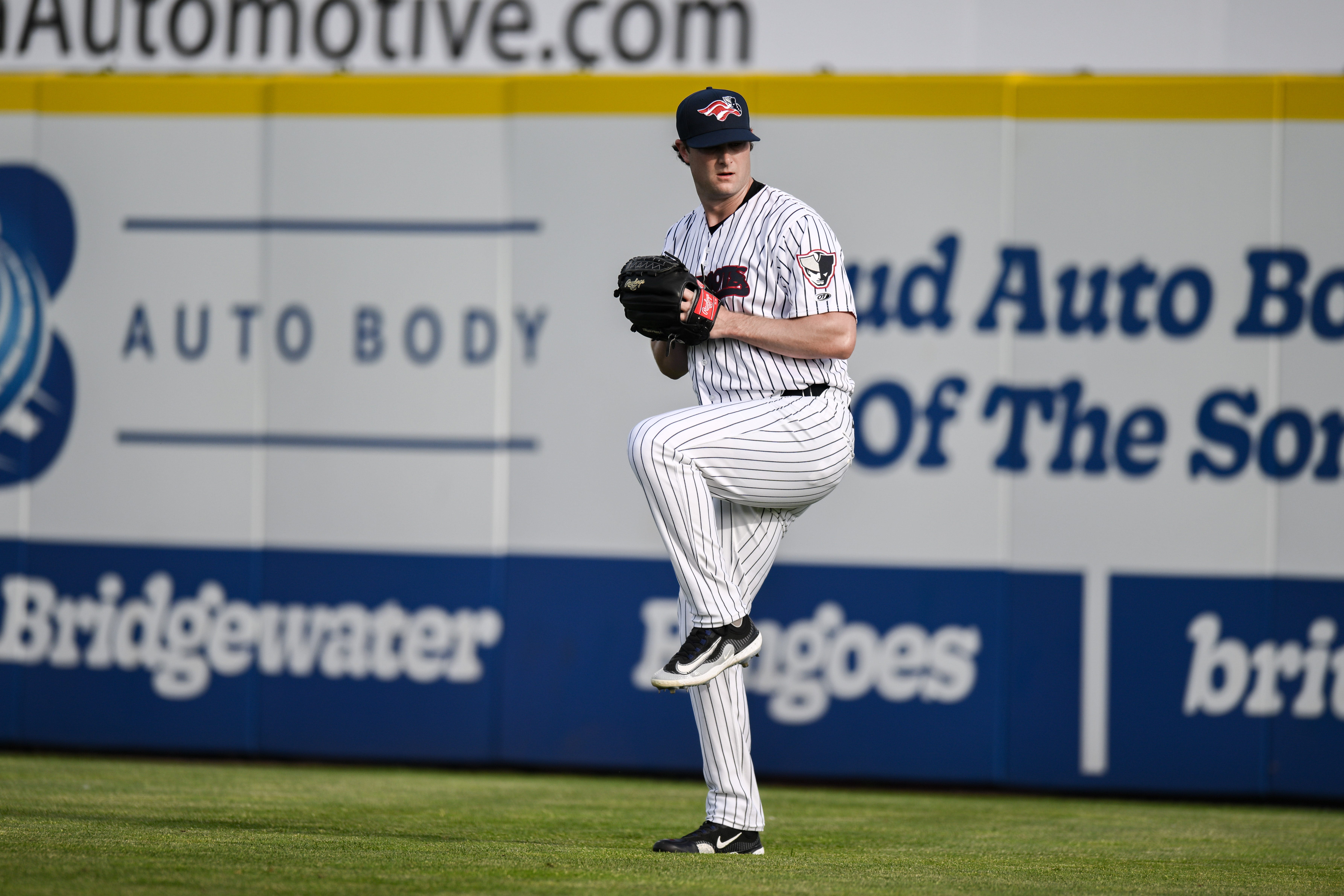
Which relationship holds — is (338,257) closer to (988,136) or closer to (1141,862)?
(988,136)

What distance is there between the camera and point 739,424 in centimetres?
303

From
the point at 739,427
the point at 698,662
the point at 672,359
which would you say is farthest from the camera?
the point at 672,359

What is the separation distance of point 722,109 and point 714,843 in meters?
1.60

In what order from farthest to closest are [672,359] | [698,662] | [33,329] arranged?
[33,329], [672,359], [698,662]

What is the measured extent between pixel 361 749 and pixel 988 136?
3.43m

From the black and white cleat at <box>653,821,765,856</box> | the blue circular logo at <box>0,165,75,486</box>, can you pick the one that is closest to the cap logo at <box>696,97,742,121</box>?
the black and white cleat at <box>653,821,765,856</box>

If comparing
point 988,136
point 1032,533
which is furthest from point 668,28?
point 1032,533

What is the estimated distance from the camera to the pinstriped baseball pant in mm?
2977

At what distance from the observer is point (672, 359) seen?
11.0 ft

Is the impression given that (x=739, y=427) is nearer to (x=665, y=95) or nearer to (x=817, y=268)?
(x=817, y=268)

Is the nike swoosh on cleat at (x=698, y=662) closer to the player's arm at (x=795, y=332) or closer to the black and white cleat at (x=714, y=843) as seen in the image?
the black and white cleat at (x=714, y=843)

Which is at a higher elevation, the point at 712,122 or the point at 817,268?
the point at 712,122

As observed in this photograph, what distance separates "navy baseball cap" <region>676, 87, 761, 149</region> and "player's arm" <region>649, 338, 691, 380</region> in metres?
0.47

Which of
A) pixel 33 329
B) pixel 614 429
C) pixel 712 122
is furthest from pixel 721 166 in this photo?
pixel 33 329
